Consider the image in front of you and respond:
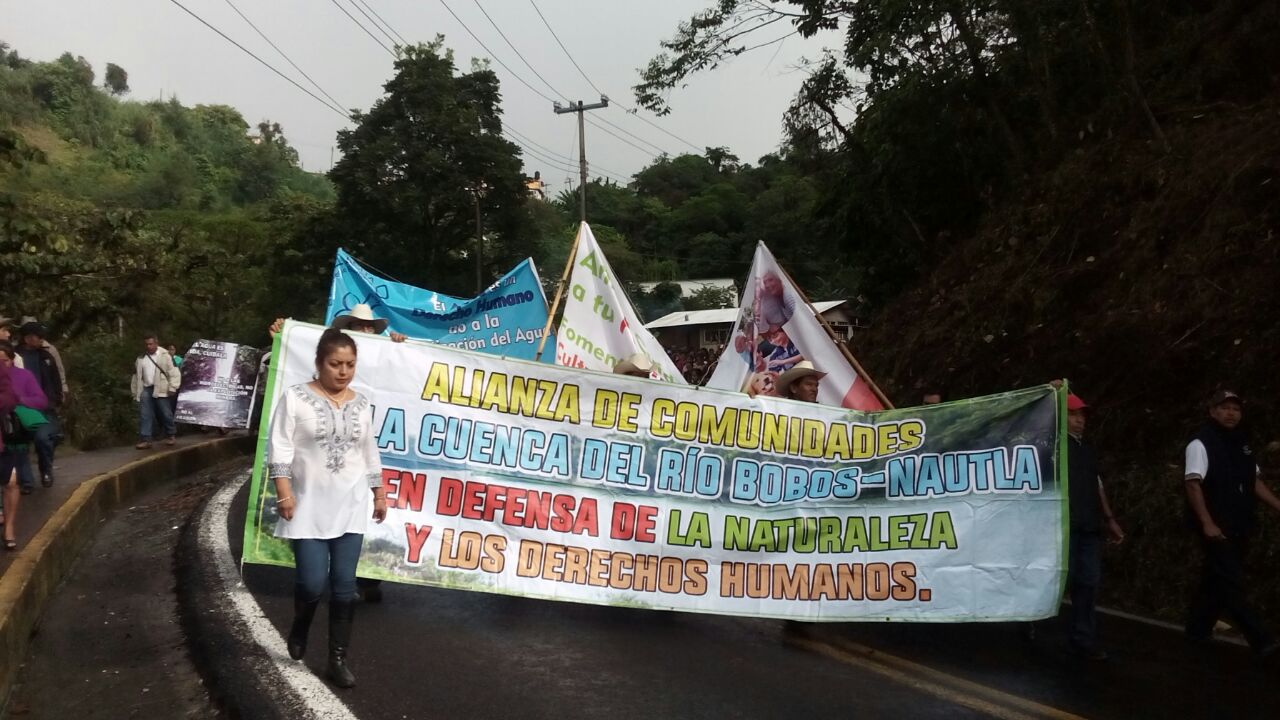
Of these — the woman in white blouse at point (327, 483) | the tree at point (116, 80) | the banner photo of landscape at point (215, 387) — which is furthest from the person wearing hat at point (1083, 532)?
the tree at point (116, 80)

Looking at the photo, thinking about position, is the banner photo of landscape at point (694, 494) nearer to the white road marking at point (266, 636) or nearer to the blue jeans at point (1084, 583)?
the blue jeans at point (1084, 583)

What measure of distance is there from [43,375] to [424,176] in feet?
113

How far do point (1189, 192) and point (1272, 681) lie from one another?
7465 mm

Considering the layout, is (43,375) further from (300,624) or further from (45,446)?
(300,624)

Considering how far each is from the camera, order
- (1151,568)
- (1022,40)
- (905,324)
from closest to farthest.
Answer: (1151,568), (1022,40), (905,324)

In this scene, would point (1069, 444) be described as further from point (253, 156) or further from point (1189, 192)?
point (253, 156)

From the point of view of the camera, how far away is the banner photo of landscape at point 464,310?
36.4ft

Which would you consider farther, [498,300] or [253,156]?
[253,156]

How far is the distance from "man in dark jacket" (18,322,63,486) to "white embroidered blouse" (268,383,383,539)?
6421 mm

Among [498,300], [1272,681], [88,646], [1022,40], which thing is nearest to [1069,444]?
[1272,681]

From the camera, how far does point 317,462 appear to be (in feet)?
15.7

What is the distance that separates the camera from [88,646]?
5715mm

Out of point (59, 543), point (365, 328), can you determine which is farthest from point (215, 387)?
point (365, 328)

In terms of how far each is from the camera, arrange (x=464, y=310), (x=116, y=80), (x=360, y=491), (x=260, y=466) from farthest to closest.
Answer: (x=116, y=80), (x=464, y=310), (x=260, y=466), (x=360, y=491)
